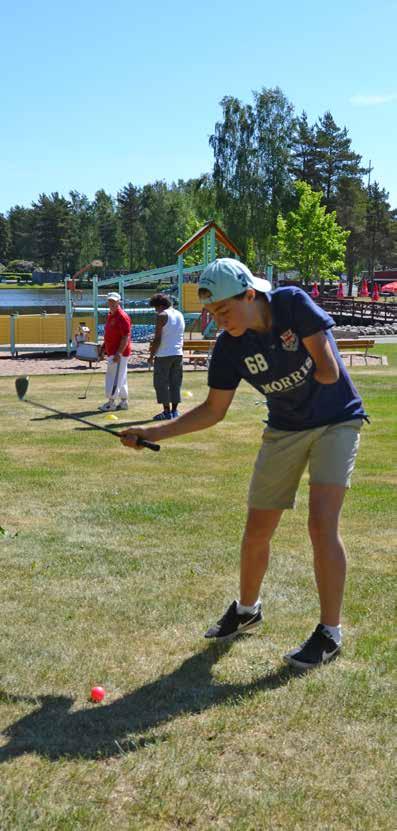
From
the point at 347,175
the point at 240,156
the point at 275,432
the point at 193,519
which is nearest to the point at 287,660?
the point at 275,432

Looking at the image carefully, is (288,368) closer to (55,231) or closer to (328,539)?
(328,539)

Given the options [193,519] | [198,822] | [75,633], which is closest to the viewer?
[198,822]

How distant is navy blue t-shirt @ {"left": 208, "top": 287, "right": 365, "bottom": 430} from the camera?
3.63m

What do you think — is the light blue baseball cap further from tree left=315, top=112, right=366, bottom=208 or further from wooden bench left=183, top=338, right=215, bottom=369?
tree left=315, top=112, right=366, bottom=208

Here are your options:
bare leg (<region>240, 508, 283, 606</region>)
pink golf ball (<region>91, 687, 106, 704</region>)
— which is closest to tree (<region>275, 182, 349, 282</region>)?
bare leg (<region>240, 508, 283, 606</region>)

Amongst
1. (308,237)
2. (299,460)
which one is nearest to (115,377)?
(299,460)

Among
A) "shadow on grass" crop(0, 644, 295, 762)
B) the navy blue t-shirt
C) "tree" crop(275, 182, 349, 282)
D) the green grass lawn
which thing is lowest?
"shadow on grass" crop(0, 644, 295, 762)

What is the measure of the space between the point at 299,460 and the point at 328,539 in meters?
0.38

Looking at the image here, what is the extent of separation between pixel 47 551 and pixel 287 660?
2.24m

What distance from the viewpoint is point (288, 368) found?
3.70 m

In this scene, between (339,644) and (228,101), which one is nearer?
(339,644)

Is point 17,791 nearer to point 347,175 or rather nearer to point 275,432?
point 275,432

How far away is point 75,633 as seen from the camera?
14.0 ft

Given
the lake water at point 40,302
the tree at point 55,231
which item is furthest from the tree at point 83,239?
the lake water at point 40,302
